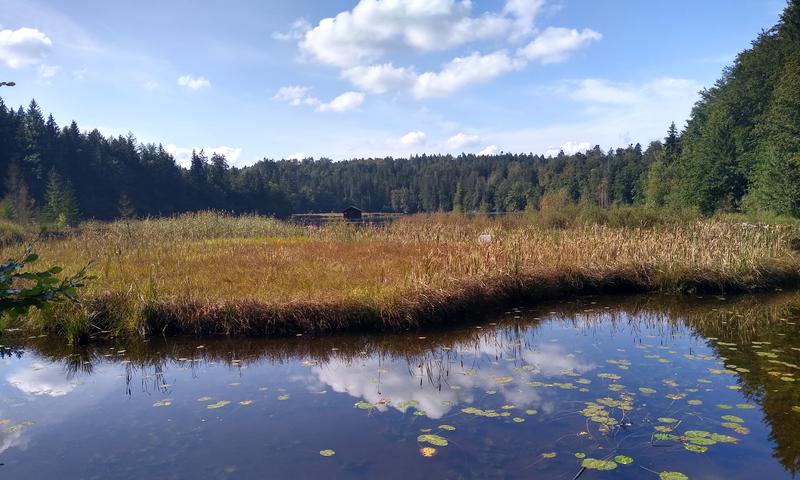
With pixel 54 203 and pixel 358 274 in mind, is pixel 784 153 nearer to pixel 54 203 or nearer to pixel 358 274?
pixel 358 274

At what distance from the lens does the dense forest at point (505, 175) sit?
30.4 m

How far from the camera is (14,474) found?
4559 millimetres

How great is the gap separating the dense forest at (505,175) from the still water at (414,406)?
2100 cm

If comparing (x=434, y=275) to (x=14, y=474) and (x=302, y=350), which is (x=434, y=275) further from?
(x=14, y=474)

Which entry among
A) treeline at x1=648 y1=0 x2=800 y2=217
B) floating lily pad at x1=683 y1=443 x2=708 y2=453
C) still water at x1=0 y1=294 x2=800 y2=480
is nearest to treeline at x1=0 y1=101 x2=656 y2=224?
treeline at x1=648 y1=0 x2=800 y2=217

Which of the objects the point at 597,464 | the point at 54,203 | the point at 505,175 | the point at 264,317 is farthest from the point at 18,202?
the point at 505,175

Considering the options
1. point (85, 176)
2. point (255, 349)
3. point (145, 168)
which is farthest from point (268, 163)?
point (255, 349)

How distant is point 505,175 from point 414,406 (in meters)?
119

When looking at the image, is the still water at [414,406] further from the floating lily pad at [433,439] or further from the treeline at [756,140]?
the treeline at [756,140]

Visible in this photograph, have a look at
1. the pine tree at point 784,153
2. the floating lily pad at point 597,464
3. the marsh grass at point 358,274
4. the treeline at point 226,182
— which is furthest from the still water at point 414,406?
the pine tree at point 784,153

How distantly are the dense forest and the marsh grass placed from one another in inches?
523

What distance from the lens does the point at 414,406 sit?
5.90m

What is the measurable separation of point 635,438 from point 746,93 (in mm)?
40941

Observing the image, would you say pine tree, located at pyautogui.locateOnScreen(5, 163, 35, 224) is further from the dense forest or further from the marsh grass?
the marsh grass
